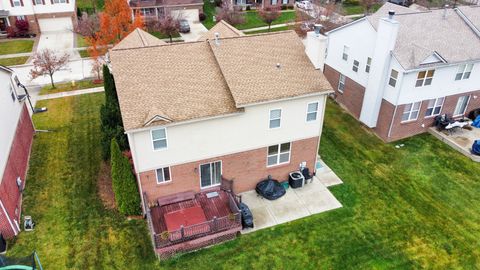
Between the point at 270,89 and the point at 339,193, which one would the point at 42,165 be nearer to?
the point at 270,89

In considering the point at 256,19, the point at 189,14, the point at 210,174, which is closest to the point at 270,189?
the point at 210,174

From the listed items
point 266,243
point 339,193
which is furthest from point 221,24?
point 266,243

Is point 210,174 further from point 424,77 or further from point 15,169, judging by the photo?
point 424,77

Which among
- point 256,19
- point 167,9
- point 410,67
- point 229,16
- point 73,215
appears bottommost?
point 73,215

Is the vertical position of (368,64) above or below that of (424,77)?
above

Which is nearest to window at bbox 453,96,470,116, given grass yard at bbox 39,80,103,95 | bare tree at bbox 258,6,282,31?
bare tree at bbox 258,6,282,31

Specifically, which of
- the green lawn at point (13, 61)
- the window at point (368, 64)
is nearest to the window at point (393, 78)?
the window at point (368, 64)

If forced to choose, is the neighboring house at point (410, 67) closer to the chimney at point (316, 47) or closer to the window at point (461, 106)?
the window at point (461, 106)
